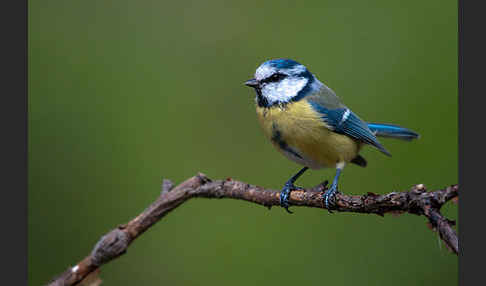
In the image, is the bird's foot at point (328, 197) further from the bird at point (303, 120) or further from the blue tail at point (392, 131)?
the blue tail at point (392, 131)

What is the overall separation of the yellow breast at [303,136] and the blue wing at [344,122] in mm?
17

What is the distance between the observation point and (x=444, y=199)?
2.46 feet

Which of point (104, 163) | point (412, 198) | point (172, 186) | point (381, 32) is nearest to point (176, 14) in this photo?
point (104, 163)

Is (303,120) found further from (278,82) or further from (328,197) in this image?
(328,197)

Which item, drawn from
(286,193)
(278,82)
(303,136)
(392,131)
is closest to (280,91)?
(278,82)

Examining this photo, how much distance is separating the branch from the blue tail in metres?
0.41

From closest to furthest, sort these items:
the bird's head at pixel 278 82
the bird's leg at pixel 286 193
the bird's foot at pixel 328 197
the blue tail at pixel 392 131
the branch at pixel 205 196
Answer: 1. the branch at pixel 205 196
2. the bird's foot at pixel 328 197
3. the bird's leg at pixel 286 193
4. the bird's head at pixel 278 82
5. the blue tail at pixel 392 131

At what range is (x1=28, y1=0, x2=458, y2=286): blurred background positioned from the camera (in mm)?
1615

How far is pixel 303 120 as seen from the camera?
1.33 m

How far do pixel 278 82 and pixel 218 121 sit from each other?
0.51 metres

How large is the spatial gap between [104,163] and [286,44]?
0.87 m

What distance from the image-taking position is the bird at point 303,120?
1.34 m

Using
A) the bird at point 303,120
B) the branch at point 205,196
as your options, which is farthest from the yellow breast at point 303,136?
the branch at point 205,196

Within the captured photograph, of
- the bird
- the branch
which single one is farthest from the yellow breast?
the branch
